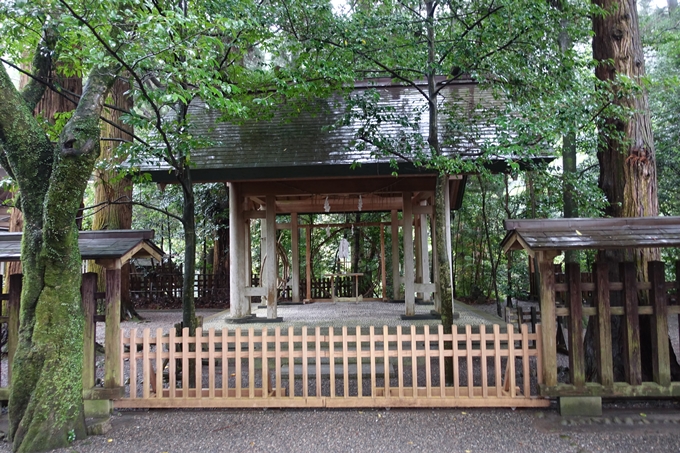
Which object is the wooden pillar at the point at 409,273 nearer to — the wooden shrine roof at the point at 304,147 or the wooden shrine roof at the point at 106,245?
the wooden shrine roof at the point at 304,147

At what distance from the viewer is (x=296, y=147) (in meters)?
7.75

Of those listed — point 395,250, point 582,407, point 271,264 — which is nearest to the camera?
point 582,407

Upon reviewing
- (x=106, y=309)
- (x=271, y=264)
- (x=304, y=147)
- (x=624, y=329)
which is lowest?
(x=624, y=329)

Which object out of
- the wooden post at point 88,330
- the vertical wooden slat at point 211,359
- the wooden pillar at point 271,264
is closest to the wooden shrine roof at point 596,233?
the vertical wooden slat at point 211,359

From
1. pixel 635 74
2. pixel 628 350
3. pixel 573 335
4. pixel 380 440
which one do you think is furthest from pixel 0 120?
pixel 635 74

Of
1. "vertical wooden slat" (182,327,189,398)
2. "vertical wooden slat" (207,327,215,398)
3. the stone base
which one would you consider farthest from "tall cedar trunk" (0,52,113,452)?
the stone base

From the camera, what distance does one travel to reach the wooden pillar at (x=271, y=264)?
26.7ft

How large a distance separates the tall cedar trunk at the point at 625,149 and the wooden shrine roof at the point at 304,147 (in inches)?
58.3

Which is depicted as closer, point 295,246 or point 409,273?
point 409,273

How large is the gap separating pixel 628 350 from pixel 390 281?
34.9 ft

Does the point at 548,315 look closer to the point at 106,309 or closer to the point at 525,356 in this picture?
the point at 525,356

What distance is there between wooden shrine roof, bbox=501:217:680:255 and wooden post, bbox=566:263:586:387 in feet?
1.09

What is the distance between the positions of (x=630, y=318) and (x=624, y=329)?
0.14 metres

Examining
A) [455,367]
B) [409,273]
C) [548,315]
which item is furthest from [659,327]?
[409,273]
